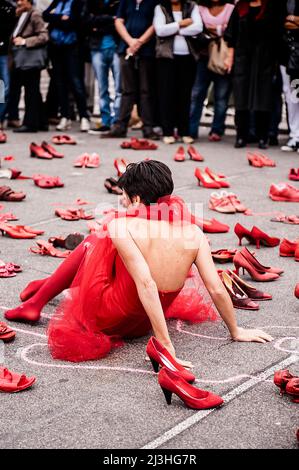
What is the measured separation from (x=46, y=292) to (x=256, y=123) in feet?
21.8

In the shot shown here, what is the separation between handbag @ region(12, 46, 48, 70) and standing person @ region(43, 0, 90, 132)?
298 millimetres

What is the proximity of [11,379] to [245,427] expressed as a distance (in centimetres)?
100

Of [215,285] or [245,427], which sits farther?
[215,285]

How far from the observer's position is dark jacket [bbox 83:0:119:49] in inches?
424

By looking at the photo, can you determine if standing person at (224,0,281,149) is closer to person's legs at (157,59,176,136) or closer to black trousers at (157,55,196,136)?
black trousers at (157,55,196,136)

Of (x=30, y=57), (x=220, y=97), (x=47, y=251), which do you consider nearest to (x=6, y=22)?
(x=30, y=57)

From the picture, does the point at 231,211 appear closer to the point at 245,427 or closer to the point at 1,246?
the point at 1,246

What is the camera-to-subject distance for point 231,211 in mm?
6742

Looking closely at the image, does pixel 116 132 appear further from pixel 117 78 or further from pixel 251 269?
pixel 251 269

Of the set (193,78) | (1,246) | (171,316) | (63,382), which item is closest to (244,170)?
(193,78)

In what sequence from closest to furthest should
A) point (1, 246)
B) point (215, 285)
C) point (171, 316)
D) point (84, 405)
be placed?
point (84, 405) < point (215, 285) < point (171, 316) < point (1, 246)

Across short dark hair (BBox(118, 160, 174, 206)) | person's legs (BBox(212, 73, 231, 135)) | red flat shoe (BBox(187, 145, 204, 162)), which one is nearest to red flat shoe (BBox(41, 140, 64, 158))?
red flat shoe (BBox(187, 145, 204, 162))

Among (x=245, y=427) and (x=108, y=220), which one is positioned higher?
(x=108, y=220)

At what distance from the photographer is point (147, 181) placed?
3.69 metres
